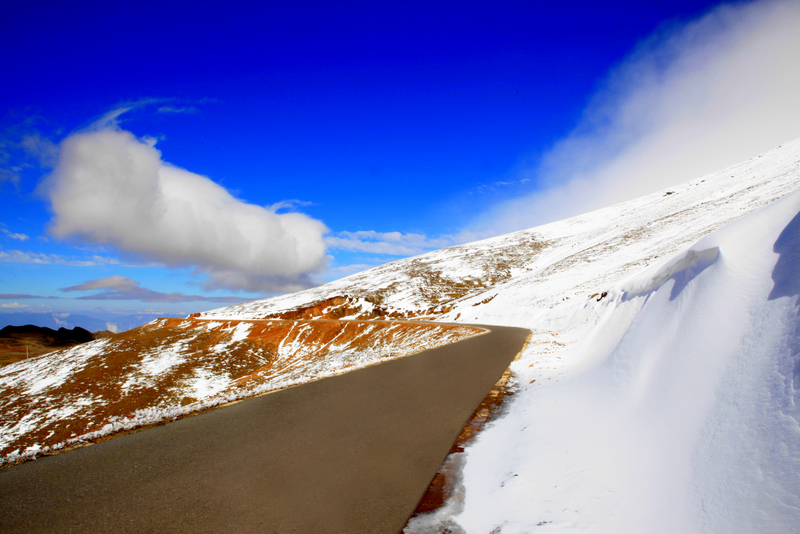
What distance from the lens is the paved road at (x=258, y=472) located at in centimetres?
440

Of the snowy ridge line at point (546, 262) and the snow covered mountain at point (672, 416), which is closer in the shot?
the snow covered mountain at point (672, 416)

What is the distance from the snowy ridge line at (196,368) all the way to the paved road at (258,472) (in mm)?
1789

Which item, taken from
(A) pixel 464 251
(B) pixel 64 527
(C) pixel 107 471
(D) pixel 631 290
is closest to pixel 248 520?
(B) pixel 64 527

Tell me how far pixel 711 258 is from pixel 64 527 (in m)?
10.6

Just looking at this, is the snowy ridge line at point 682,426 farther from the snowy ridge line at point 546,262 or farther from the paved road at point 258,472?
the snowy ridge line at point 546,262

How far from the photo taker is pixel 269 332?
3303 cm

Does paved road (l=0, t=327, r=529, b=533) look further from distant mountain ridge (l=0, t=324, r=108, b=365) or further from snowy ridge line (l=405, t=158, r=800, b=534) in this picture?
distant mountain ridge (l=0, t=324, r=108, b=365)

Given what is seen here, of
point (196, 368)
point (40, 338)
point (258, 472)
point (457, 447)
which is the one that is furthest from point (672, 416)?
point (40, 338)

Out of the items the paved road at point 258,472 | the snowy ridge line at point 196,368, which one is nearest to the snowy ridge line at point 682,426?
the paved road at point 258,472

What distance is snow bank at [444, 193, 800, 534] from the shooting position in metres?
3.09

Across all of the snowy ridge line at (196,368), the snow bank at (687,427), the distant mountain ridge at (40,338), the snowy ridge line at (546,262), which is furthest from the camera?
the distant mountain ridge at (40,338)


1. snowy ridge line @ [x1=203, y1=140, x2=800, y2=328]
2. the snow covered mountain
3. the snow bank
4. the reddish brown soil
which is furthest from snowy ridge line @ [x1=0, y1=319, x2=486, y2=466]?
snowy ridge line @ [x1=203, y1=140, x2=800, y2=328]

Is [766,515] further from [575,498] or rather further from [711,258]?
[711,258]

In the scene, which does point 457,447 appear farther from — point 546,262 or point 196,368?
point 546,262
